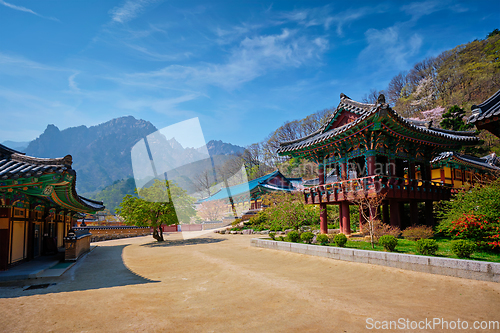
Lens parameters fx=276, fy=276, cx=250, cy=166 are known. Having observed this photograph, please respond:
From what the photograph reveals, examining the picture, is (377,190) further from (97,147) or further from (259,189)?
(97,147)

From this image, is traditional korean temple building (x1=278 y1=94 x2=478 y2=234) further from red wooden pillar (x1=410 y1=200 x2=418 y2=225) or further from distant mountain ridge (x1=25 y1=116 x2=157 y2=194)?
distant mountain ridge (x1=25 y1=116 x2=157 y2=194)

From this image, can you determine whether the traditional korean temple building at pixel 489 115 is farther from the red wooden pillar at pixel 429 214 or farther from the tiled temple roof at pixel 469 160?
the tiled temple roof at pixel 469 160

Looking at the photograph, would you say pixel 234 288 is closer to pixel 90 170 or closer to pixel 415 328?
pixel 415 328

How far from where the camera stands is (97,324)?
201 inches

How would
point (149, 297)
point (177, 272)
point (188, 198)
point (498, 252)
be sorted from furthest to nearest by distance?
point (188, 198)
point (177, 272)
point (498, 252)
point (149, 297)

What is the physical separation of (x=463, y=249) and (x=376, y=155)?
7.38 metres

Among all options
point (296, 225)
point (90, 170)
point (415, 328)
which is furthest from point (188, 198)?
point (90, 170)

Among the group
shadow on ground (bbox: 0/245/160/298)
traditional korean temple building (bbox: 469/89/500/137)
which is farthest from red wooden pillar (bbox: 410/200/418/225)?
shadow on ground (bbox: 0/245/160/298)

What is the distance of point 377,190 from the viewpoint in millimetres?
13414

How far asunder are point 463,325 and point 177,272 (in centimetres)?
846

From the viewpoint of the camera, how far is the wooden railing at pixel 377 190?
44.9 ft

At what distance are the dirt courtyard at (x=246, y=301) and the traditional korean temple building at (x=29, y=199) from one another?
9.26ft

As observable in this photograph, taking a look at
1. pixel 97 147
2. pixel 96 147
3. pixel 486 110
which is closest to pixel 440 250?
pixel 486 110

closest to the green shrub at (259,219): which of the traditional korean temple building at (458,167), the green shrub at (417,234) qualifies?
the traditional korean temple building at (458,167)
